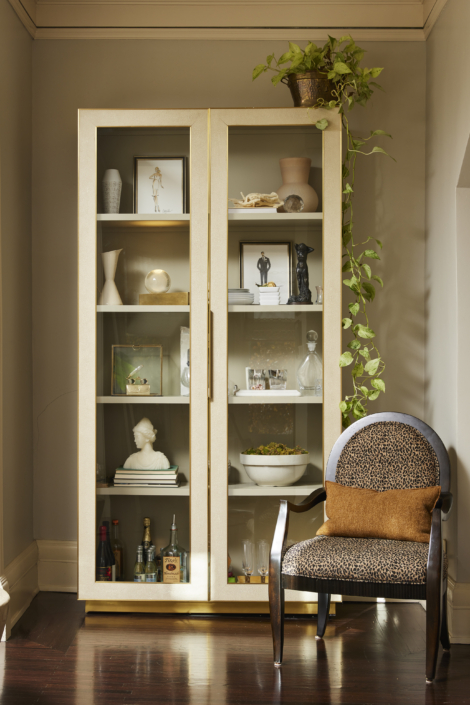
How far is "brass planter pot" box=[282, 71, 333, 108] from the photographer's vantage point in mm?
2643

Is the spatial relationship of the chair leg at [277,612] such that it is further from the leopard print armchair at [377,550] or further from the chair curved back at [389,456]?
the chair curved back at [389,456]

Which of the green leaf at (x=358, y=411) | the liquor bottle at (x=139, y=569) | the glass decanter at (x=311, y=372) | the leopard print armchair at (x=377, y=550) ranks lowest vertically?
the liquor bottle at (x=139, y=569)

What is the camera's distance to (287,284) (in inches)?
106

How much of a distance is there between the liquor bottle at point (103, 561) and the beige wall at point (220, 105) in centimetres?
92

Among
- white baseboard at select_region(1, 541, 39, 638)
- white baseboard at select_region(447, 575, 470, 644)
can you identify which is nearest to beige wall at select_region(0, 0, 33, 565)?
white baseboard at select_region(1, 541, 39, 638)

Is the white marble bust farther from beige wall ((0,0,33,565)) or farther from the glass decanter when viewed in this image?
the glass decanter

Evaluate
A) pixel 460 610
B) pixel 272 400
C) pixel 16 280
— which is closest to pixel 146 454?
pixel 272 400

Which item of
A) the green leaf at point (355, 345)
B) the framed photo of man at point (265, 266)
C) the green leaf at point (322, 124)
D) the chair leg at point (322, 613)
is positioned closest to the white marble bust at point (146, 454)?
the framed photo of man at point (265, 266)

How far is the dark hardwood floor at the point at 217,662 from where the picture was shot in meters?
2.02

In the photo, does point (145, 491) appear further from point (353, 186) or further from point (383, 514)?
point (353, 186)

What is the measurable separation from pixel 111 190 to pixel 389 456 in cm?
165

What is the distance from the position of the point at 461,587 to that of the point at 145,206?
2088 millimetres

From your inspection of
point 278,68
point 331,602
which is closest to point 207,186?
point 278,68

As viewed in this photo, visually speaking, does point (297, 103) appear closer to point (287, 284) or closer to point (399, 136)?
point (399, 136)
